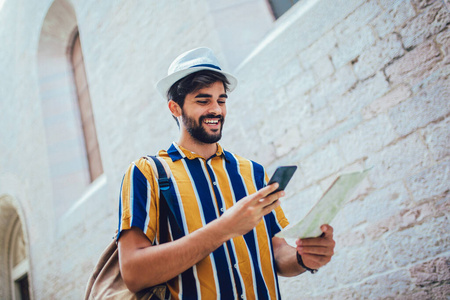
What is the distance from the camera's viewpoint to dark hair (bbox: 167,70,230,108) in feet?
4.64

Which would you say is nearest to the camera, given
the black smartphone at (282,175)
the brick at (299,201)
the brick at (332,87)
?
the black smartphone at (282,175)

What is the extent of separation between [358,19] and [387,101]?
2.10 feet

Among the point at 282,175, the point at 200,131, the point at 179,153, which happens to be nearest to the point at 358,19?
the point at 200,131

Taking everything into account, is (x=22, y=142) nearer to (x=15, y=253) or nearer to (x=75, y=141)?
(x=75, y=141)

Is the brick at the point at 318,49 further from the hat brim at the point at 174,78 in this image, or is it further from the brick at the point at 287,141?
the hat brim at the point at 174,78

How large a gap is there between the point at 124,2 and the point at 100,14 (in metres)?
0.61

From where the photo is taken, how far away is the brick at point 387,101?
6.90 ft

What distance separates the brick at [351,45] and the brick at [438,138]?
710 mm

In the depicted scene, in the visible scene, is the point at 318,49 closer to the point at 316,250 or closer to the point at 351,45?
the point at 351,45

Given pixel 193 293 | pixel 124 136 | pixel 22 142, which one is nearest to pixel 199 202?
pixel 193 293

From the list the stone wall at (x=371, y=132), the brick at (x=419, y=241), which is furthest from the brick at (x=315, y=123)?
the brick at (x=419, y=241)

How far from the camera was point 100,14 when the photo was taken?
15.9ft

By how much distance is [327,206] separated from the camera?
1.01 metres

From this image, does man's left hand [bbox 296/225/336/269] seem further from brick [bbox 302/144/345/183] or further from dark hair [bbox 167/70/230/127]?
brick [bbox 302/144/345/183]
